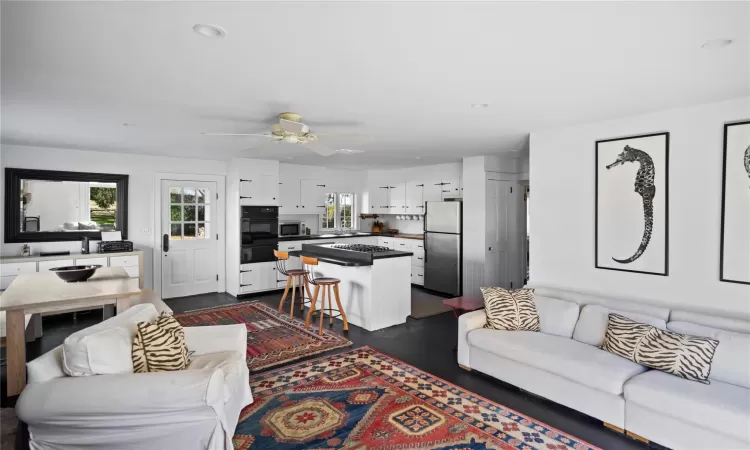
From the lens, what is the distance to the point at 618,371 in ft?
8.71

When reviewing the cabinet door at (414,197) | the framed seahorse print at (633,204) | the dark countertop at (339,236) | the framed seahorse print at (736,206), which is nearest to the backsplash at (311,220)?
the dark countertop at (339,236)

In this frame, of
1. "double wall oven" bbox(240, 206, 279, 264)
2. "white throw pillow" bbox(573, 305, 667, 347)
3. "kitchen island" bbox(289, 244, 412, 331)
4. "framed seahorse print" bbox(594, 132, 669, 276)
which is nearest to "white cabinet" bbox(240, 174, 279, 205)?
"double wall oven" bbox(240, 206, 279, 264)

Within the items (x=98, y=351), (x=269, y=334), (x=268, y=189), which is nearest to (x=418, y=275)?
(x=268, y=189)

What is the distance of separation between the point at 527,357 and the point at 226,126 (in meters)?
3.45

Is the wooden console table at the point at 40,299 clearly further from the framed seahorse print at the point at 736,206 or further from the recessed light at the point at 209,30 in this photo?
the framed seahorse print at the point at 736,206

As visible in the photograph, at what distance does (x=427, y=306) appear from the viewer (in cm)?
588

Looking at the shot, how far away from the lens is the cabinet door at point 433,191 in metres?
7.23

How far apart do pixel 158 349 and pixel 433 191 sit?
5.64 m

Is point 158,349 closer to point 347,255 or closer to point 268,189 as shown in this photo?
point 347,255

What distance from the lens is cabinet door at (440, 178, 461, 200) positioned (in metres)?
6.97

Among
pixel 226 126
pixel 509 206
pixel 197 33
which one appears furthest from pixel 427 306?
pixel 197 33

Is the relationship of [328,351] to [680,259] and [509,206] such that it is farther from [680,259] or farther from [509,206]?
[509,206]

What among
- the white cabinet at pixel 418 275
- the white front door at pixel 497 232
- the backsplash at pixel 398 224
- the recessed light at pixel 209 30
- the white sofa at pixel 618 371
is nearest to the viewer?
the recessed light at pixel 209 30

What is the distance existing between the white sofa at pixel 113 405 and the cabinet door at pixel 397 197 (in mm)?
6043
